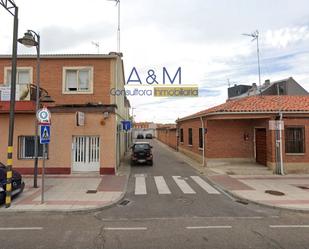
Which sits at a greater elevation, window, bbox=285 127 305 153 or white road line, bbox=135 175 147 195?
window, bbox=285 127 305 153

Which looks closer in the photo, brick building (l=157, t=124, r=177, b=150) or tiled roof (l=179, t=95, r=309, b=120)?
tiled roof (l=179, t=95, r=309, b=120)

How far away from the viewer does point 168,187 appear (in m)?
11.9

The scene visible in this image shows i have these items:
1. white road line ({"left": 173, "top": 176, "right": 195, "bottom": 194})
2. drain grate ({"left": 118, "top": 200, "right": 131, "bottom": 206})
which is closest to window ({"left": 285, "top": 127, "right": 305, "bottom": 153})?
white road line ({"left": 173, "top": 176, "right": 195, "bottom": 194})

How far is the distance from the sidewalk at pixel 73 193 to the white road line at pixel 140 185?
53cm

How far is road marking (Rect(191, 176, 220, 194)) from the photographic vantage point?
11.3 m

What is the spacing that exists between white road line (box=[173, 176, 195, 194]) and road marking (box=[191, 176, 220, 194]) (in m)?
0.62

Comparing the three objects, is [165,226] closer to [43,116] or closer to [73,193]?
[73,193]

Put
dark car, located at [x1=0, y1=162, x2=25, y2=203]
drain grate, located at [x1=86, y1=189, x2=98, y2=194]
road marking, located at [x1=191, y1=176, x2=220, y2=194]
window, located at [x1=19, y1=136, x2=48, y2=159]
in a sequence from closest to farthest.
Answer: dark car, located at [x1=0, y1=162, x2=25, y2=203]
drain grate, located at [x1=86, y1=189, x2=98, y2=194]
road marking, located at [x1=191, y1=176, x2=220, y2=194]
window, located at [x1=19, y1=136, x2=48, y2=159]

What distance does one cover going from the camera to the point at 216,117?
16750 mm

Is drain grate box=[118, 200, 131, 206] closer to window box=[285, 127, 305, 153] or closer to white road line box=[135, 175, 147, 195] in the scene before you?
white road line box=[135, 175, 147, 195]

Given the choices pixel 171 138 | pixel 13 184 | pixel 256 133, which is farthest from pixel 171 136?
pixel 13 184

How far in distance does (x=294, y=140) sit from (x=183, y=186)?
25.2 ft

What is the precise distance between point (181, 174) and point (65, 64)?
8947 millimetres

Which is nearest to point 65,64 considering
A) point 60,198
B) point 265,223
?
point 60,198
